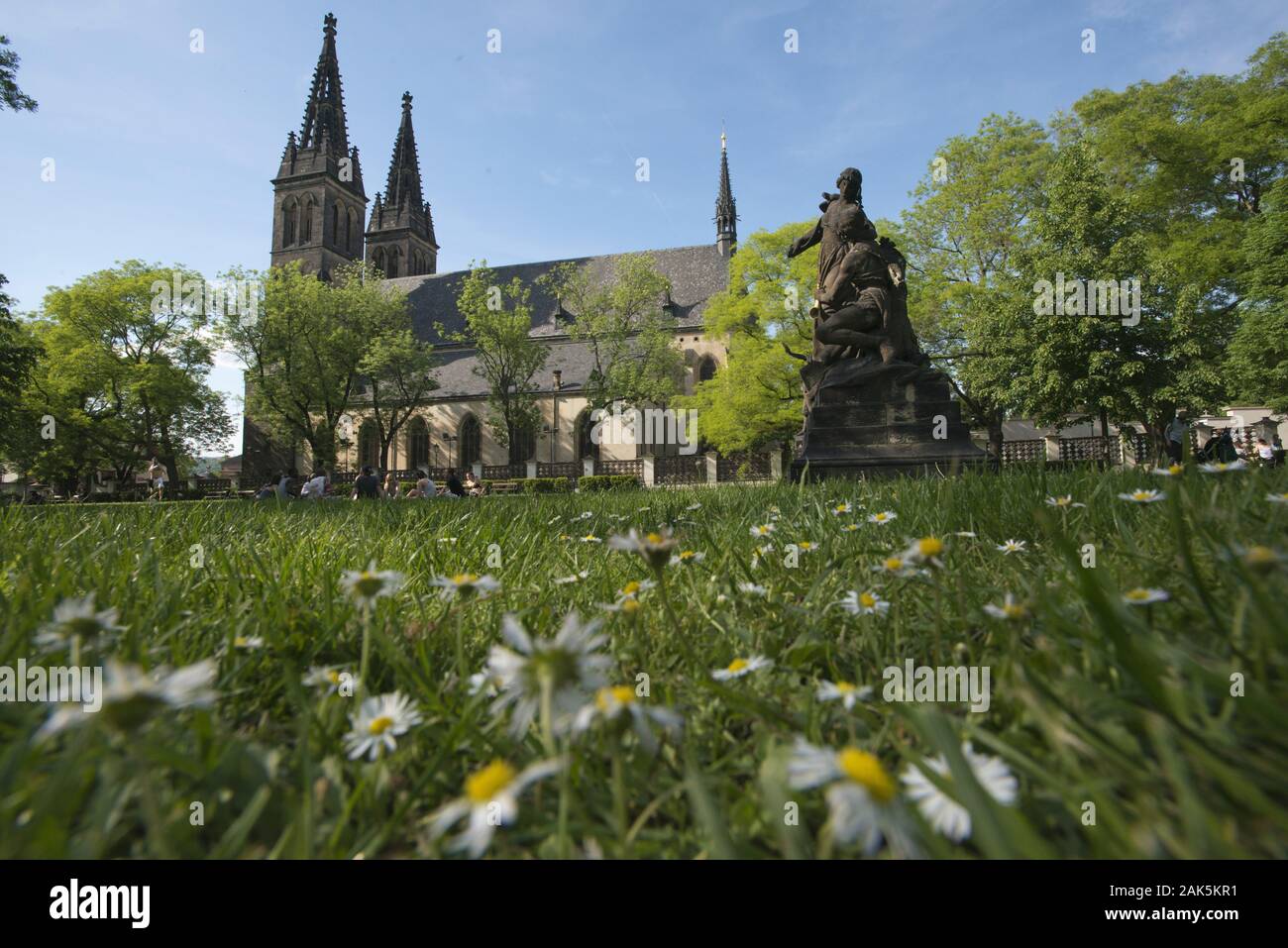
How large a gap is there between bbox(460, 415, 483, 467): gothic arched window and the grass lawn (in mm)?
46698

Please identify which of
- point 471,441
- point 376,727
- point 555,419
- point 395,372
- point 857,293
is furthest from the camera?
point 471,441

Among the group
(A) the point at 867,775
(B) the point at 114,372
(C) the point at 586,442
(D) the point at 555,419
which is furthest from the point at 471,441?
(A) the point at 867,775

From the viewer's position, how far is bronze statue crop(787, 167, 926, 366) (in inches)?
376

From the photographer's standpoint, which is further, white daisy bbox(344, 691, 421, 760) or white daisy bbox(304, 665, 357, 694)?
white daisy bbox(304, 665, 357, 694)

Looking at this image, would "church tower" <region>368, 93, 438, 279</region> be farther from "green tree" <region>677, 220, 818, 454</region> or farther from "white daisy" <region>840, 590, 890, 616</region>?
"white daisy" <region>840, 590, 890, 616</region>

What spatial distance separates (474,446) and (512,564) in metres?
46.6

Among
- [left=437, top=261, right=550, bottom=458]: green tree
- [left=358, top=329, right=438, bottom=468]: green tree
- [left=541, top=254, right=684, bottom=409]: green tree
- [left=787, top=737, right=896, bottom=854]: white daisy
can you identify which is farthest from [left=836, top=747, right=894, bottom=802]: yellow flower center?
[left=358, top=329, right=438, bottom=468]: green tree

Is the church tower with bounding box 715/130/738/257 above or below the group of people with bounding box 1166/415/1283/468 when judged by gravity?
above

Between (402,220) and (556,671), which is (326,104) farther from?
(556,671)

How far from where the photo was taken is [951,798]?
2.33ft

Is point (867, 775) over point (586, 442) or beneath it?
beneath

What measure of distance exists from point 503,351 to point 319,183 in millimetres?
29345
